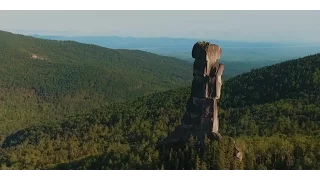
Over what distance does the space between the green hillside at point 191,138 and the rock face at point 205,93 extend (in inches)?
68.0

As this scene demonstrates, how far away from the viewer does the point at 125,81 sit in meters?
184

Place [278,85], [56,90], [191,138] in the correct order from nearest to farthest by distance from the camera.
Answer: [191,138] → [278,85] → [56,90]

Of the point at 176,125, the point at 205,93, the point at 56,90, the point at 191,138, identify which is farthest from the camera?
the point at 56,90

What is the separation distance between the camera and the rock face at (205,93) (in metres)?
42.2

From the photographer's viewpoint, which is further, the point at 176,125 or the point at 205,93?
the point at 176,125

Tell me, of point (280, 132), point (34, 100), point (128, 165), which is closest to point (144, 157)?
point (128, 165)

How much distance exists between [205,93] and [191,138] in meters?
4.66

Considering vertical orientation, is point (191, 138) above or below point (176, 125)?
above

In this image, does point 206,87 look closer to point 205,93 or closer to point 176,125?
point 205,93

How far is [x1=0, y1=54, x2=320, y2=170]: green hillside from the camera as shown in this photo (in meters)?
40.7

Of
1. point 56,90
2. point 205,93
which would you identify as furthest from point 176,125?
point 56,90

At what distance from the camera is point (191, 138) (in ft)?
137

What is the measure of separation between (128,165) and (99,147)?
28732 millimetres

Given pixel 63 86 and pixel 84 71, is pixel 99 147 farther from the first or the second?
pixel 84 71
